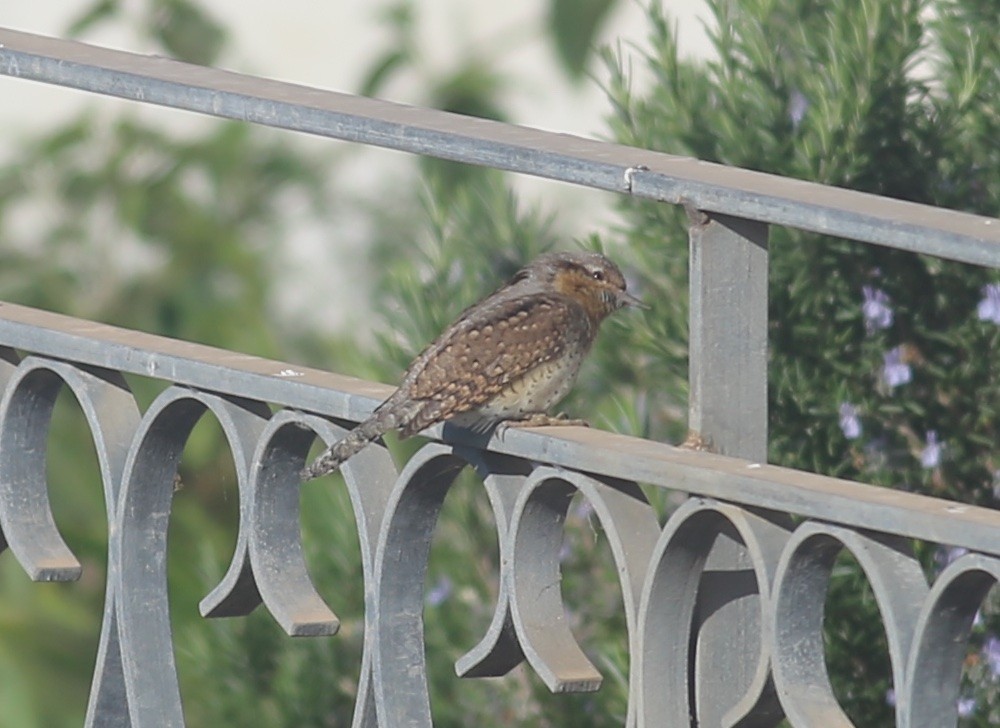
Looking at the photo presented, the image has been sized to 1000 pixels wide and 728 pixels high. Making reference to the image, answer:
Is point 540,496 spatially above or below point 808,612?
above

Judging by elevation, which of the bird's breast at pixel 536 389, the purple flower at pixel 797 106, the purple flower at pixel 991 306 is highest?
the purple flower at pixel 797 106

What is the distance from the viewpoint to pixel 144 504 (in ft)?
7.35

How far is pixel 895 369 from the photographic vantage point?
10.9 feet

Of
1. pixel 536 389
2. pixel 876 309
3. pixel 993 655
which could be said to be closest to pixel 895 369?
pixel 876 309

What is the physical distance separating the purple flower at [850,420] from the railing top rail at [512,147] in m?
1.39

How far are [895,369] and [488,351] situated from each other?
936mm

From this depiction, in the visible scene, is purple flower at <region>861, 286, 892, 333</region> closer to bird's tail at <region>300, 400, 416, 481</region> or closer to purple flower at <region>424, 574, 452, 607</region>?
purple flower at <region>424, 574, 452, 607</region>

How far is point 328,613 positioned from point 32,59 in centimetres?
74

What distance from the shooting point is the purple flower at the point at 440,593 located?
4.03 m

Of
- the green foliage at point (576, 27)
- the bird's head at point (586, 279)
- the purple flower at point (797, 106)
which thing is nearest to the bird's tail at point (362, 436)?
the bird's head at point (586, 279)

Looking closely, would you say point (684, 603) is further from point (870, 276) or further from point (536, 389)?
point (870, 276)

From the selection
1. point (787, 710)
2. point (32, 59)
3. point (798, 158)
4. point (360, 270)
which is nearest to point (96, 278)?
point (360, 270)

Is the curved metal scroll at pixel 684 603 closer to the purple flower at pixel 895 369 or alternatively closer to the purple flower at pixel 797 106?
the purple flower at pixel 895 369

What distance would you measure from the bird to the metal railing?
122 millimetres
